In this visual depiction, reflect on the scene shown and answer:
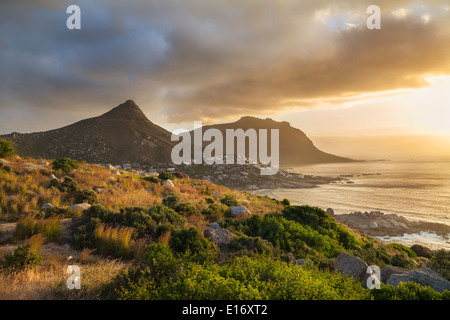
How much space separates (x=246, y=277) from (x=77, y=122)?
156 m

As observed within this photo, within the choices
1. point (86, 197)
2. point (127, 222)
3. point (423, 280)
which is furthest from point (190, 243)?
point (86, 197)

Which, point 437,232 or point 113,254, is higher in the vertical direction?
point 113,254

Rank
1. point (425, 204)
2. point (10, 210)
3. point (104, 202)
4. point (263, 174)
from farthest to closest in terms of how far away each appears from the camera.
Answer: point (263, 174), point (425, 204), point (104, 202), point (10, 210)

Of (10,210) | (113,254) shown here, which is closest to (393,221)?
(113,254)

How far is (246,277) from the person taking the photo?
5.01 meters

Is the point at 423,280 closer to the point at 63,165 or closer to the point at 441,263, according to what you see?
the point at 441,263

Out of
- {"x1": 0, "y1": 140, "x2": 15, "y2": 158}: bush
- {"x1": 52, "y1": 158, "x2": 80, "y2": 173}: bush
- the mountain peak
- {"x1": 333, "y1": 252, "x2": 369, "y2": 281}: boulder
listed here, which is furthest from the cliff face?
{"x1": 333, "y1": 252, "x2": 369, "y2": 281}: boulder

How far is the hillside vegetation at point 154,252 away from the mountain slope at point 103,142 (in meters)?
90.8

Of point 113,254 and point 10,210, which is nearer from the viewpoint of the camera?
point 113,254

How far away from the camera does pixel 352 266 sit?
24.6ft

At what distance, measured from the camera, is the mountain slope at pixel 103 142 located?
315 feet

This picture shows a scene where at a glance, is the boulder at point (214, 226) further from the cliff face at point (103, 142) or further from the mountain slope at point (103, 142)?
the mountain slope at point (103, 142)

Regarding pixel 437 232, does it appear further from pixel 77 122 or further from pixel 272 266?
pixel 77 122
